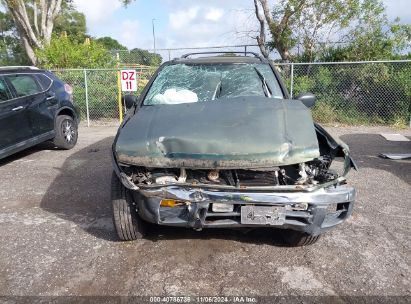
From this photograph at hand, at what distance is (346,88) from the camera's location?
10.7m

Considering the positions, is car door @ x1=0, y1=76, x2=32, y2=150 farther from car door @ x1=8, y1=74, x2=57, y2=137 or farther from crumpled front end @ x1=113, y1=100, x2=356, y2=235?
crumpled front end @ x1=113, y1=100, x2=356, y2=235

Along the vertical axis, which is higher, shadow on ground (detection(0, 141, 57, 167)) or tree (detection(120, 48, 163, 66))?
tree (detection(120, 48, 163, 66))

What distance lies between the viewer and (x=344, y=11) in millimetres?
11398

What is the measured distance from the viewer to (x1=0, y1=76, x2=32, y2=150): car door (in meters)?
5.94

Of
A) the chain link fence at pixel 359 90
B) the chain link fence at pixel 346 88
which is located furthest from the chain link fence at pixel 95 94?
the chain link fence at pixel 359 90

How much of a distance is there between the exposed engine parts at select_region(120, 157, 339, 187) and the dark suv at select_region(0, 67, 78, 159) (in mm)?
3798

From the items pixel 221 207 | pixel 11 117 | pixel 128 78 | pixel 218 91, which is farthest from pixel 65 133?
pixel 221 207

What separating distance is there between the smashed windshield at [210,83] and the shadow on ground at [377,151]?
2.81m

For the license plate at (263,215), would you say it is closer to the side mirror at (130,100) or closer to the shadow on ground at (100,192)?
the shadow on ground at (100,192)

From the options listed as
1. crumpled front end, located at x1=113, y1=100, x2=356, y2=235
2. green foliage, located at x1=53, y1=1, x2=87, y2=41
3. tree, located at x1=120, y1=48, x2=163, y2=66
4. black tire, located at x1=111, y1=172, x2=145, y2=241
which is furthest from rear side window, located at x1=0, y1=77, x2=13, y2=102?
green foliage, located at x1=53, y1=1, x2=87, y2=41

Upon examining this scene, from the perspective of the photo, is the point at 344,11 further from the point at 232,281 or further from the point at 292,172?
the point at 232,281

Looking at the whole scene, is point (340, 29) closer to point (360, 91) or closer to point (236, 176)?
point (360, 91)

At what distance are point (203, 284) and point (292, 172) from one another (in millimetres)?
1202

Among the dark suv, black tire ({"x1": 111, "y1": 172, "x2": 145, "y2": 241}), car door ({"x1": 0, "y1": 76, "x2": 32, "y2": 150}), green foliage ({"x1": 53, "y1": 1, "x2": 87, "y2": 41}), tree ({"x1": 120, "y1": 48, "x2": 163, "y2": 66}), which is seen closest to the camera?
black tire ({"x1": 111, "y1": 172, "x2": 145, "y2": 241})
